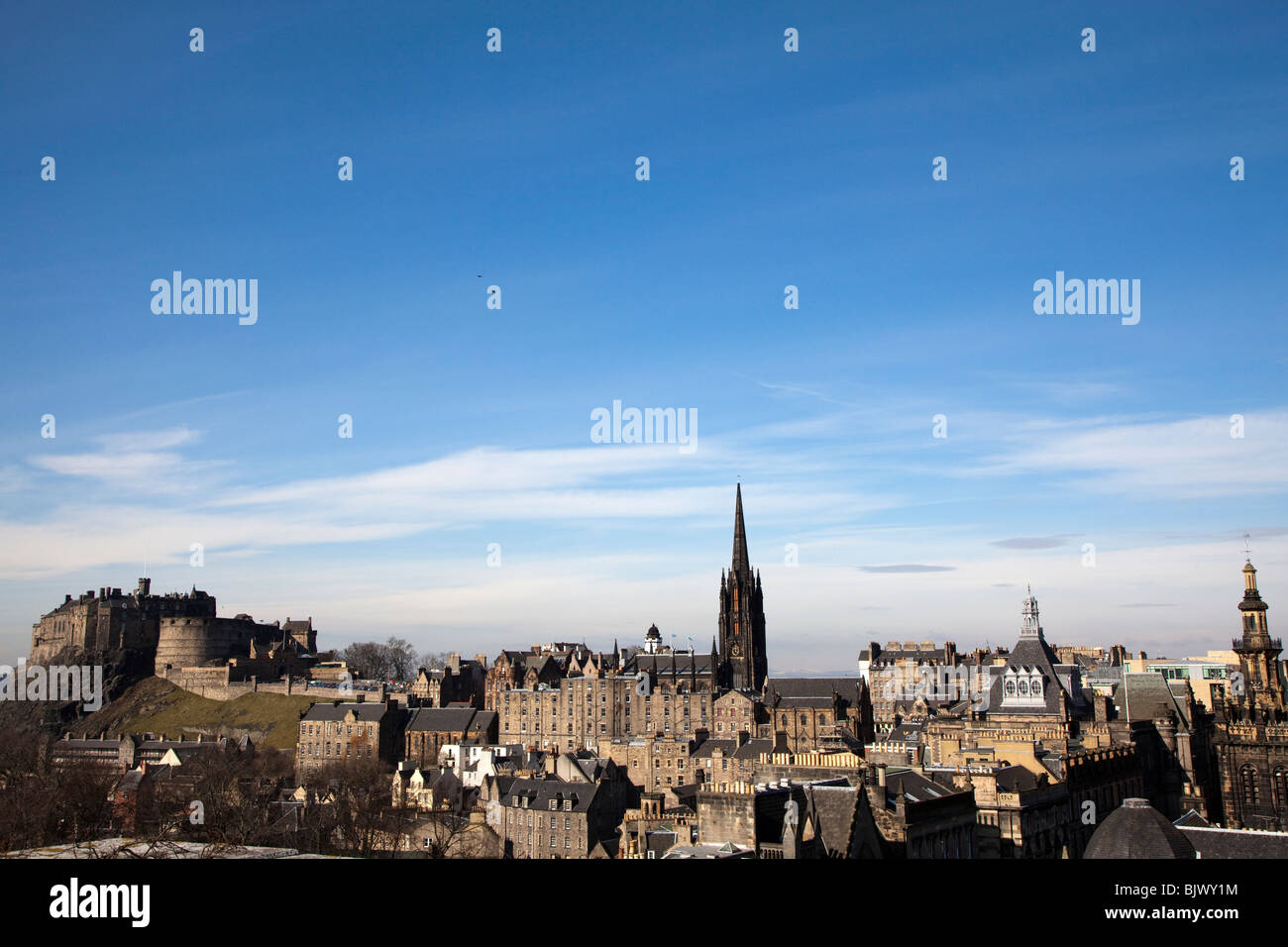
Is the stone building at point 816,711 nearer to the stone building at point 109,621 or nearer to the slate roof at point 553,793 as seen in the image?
the slate roof at point 553,793

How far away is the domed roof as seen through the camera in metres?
30.7

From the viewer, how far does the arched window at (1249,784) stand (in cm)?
6988

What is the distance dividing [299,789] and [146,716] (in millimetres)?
63693

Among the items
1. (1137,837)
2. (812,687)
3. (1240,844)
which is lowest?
(1240,844)

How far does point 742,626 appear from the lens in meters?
112

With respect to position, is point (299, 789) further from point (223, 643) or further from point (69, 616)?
point (69, 616)

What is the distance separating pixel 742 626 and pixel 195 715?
69.9 m

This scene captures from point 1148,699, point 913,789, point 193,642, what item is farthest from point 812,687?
point 193,642

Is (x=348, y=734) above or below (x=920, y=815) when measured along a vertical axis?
below

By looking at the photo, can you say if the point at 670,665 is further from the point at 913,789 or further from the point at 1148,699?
the point at 913,789

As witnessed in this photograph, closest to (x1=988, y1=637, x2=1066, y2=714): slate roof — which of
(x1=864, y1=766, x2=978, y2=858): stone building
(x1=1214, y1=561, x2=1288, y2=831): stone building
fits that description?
(x1=1214, y1=561, x2=1288, y2=831): stone building

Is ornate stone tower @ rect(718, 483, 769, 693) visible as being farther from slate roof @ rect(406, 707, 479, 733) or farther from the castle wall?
the castle wall

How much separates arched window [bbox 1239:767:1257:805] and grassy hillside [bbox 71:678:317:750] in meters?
90.8
